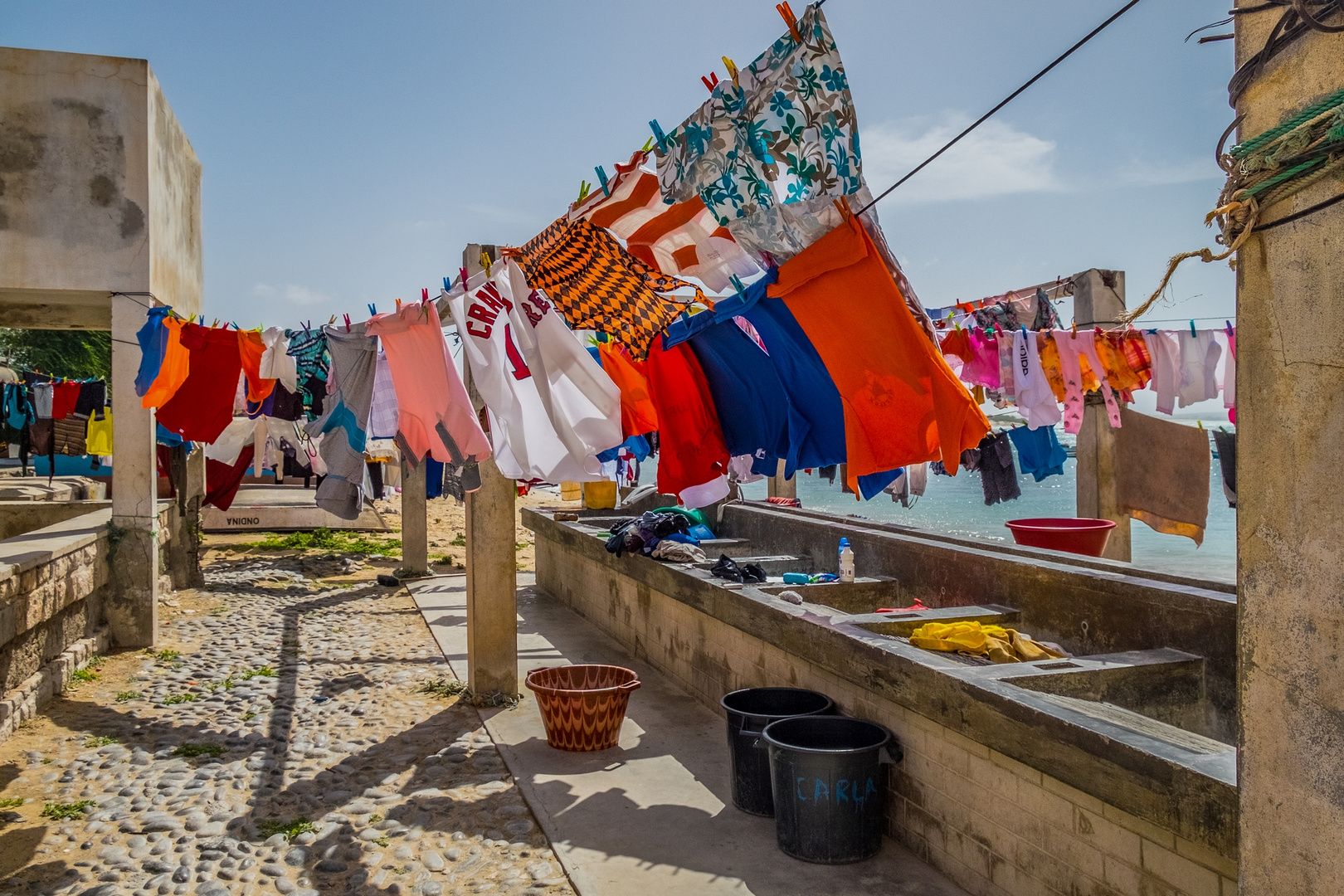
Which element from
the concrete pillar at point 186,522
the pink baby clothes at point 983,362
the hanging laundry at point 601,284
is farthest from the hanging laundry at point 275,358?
the pink baby clothes at point 983,362

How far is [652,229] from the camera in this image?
15.8 ft

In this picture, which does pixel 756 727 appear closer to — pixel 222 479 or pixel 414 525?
pixel 414 525

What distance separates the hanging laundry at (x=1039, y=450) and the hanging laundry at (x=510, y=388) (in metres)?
7.34

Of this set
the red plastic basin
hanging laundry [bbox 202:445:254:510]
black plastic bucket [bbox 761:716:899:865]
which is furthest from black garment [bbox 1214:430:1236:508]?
hanging laundry [bbox 202:445:254:510]

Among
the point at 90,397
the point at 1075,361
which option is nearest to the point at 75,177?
the point at 90,397

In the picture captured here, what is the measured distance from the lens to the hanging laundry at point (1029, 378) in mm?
9078

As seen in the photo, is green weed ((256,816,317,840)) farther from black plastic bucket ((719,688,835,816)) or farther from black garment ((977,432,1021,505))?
black garment ((977,432,1021,505))

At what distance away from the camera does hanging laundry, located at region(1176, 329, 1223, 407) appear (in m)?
9.52

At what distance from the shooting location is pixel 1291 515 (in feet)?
7.79

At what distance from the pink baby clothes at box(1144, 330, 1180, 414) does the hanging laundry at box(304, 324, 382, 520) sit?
786cm

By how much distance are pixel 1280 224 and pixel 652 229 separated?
119 inches

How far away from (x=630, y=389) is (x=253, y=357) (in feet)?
12.5

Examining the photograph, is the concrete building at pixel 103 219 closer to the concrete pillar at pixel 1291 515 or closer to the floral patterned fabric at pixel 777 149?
the floral patterned fabric at pixel 777 149

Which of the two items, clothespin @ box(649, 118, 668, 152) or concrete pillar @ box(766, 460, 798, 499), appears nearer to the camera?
clothespin @ box(649, 118, 668, 152)
